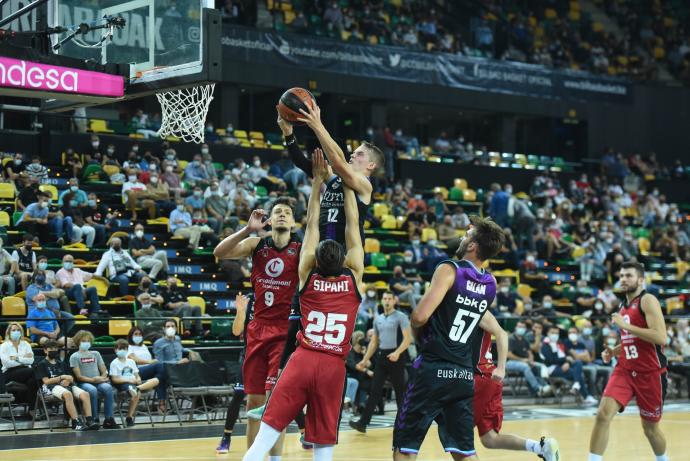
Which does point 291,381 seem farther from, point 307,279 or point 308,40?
point 308,40

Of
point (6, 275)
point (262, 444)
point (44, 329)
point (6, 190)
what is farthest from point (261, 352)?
point (6, 190)

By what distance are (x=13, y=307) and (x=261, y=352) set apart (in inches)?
335

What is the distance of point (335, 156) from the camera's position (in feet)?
23.9

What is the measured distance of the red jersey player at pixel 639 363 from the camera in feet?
30.8

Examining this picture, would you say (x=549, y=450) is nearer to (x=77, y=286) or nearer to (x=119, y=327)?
(x=119, y=327)

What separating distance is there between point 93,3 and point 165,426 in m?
6.43

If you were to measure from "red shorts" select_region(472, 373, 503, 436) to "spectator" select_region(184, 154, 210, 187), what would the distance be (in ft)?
45.6

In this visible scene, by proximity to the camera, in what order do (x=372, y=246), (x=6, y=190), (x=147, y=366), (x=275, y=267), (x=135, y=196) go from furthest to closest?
(x=372, y=246), (x=135, y=196), (x=6, y=190), (x=147, y=366), (x=275, y=267)

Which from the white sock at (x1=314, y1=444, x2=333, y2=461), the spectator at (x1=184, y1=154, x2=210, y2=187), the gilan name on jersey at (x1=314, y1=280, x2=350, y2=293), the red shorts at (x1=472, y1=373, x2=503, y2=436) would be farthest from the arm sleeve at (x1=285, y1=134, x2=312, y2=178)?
the spectator at (x1=184, y1=154, x2=210, y2=187)

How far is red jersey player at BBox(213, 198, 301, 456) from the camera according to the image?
8508 millimetres

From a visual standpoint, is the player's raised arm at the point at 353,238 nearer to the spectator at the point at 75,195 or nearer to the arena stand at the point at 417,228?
the arena stand at the point at 417,228

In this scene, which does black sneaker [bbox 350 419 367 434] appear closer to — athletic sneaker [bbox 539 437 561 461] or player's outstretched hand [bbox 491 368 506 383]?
athletic sneaker [bbox 539 437 561 461]

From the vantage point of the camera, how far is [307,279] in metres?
7.14

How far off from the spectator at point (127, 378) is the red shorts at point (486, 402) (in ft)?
22.8
